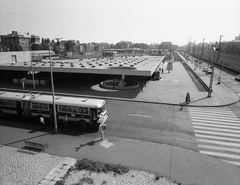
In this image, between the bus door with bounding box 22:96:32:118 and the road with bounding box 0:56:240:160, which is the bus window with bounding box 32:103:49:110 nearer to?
the bus door with bounding box 22:96:32:118

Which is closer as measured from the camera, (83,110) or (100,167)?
(100,167)

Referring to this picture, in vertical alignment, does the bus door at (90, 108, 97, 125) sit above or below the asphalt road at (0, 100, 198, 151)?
above

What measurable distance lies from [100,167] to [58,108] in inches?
372

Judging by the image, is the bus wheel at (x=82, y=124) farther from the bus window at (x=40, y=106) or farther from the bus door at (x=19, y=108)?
the bus door at (x=19, y=108)

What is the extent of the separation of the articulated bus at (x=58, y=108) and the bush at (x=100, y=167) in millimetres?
5975

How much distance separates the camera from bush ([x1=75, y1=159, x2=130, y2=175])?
11.6m

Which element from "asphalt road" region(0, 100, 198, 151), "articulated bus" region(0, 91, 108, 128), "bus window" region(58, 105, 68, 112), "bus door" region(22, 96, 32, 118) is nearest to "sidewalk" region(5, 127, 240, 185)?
"asphalt road" region(0, 100, 198, 151)

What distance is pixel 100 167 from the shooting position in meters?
11.9

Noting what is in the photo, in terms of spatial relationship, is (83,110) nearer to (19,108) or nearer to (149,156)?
(19,108)

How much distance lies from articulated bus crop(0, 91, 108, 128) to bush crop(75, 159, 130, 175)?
235 inches

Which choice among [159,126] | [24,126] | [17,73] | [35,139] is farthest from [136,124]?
[17,73]

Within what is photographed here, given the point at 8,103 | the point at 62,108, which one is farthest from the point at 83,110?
the point at 8,103

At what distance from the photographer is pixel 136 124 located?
19672mm

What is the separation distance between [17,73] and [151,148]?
139ft
